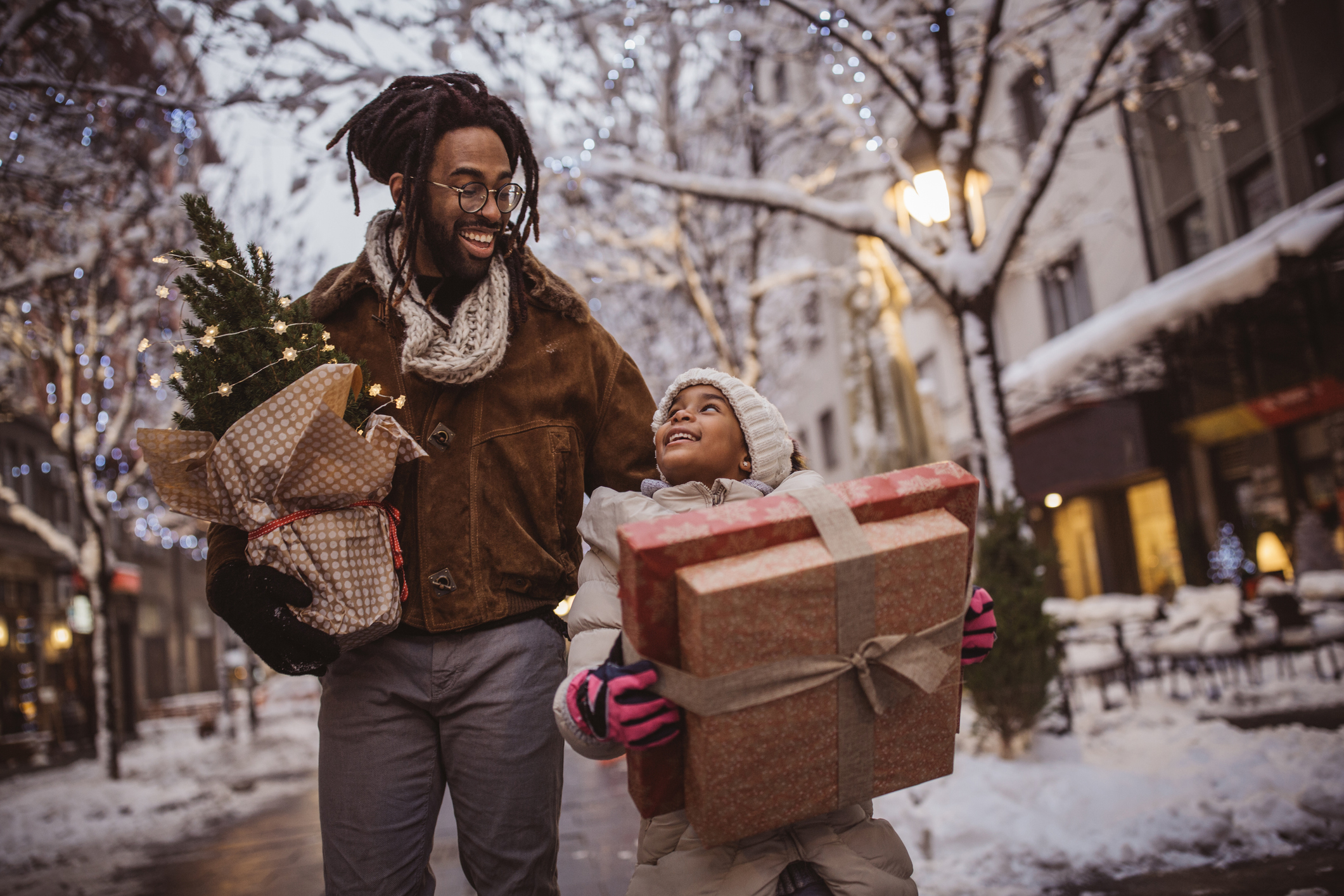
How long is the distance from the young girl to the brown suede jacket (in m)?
0.20

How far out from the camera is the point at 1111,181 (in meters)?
14.9

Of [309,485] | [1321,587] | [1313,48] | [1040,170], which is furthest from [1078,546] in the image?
[309,485]

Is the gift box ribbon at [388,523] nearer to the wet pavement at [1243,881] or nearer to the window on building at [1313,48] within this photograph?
the wet pavement at [1243,881]

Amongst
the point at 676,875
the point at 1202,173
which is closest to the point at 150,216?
the point at 676,875

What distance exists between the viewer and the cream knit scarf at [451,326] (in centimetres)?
224

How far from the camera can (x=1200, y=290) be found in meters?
8.82

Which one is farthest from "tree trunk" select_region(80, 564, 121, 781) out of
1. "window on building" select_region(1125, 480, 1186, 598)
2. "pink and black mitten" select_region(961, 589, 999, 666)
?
"window on building" select_region(1125, 480, 1186, 598)

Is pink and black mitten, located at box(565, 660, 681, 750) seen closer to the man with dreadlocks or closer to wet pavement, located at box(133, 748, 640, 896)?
the man with dreadlocks

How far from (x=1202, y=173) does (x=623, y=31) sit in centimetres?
921

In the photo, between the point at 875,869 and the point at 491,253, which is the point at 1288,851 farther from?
the point at 491,253

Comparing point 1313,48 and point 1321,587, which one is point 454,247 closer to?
point 1321,587

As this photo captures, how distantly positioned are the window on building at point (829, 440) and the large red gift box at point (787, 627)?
1046 inches

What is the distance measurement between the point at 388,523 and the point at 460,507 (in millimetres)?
201

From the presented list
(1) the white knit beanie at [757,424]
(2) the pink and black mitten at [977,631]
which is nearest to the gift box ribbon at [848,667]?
(2) the pink and black mitten at [977,631]
